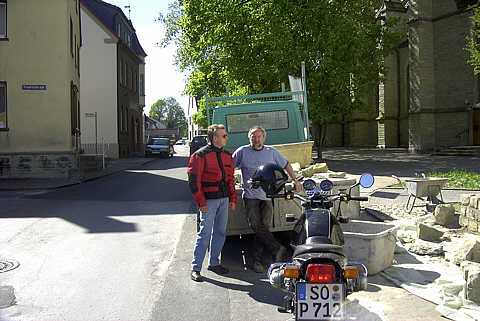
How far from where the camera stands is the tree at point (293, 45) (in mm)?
21156

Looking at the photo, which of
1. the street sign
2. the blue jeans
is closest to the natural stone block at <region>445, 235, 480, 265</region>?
the blue jeans

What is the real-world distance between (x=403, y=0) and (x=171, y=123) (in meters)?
112

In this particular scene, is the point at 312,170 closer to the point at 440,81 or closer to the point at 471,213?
the point at 471,213

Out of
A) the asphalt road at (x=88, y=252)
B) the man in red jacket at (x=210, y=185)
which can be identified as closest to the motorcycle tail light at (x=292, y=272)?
the asphalt road at (x=88, y=252)

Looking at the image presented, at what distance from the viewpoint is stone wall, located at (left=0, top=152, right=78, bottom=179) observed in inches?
727

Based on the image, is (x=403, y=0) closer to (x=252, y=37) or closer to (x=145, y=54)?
(x=252, y=37)

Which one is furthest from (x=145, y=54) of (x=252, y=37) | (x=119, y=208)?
(x=119, y=208)

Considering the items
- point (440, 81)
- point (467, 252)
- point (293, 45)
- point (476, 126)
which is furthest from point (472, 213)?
point (440, 81)

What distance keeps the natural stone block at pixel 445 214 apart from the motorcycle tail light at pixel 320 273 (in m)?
4.90

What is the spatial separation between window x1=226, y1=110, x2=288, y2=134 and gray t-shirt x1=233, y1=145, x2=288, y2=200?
3670 millimetres

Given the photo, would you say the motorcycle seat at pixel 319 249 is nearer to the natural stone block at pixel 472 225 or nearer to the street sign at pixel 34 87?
the natural stone block at pixel 472 225

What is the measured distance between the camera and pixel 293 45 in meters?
21.3

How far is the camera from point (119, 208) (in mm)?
11031

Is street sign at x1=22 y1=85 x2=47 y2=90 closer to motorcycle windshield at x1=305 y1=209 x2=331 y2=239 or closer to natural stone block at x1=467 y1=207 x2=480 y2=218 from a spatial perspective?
natural stone block at x1=467 y1=207 x2=480 y2=218
